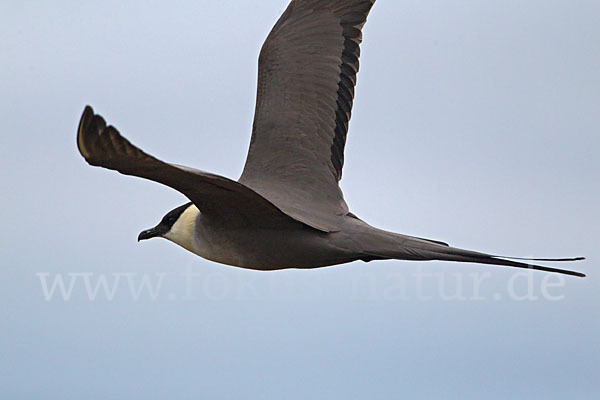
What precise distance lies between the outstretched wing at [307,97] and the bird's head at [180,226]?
30.5 inches

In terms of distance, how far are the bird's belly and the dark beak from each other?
2.72ft

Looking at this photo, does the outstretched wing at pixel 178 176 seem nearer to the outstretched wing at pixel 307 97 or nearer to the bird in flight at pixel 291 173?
the bird in flight at pixel 291 173

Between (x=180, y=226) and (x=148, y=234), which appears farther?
(x=148, y=234)

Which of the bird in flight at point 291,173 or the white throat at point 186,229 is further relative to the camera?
the white throat at point 186,229

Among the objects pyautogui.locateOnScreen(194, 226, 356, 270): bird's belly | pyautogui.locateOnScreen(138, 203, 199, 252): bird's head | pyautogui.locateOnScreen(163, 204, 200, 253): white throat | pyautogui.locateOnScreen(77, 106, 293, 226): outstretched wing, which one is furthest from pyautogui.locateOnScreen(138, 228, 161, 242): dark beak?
pyautogui.locateOnScreen(77, 106, 293, 226): outstretched wing

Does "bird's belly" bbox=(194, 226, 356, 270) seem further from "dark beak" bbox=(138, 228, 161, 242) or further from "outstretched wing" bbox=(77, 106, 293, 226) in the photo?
"dark beak" bbox=(138, 228, 161, 242)

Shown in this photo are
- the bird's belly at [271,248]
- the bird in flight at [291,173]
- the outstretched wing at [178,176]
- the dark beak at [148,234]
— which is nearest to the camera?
the outstretched wing at [178,176]

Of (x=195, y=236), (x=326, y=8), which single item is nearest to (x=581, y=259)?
(x=195, y=236)

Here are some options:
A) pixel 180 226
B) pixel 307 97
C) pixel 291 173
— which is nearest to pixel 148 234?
pixel 180 226

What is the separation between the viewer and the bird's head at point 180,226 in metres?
9.69

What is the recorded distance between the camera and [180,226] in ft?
32.3

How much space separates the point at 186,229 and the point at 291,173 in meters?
1.29

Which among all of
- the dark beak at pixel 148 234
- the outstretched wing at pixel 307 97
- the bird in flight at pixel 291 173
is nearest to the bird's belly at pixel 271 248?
the bird in flight at pixel 291 173

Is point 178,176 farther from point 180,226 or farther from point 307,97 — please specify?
point 307,97
